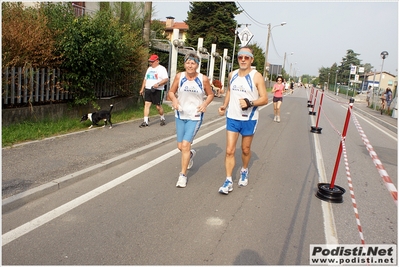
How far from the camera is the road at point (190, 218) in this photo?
3.13m

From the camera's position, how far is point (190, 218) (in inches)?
153

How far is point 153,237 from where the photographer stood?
11.2ft

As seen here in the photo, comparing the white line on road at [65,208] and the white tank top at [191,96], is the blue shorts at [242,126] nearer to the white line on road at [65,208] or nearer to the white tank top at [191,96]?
the white tank top at [191,96]

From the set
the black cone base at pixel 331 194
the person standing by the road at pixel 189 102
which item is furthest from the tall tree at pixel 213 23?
the black cone base at pixel 331 194

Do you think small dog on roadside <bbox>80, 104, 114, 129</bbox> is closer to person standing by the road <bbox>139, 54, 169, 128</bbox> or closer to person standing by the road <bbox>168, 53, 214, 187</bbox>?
person standing by the road <bbox>139, 54, 169, 128</bbox>

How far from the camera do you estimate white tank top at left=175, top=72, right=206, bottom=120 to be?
491 cm

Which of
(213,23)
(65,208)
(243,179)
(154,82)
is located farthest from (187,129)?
(213,23)

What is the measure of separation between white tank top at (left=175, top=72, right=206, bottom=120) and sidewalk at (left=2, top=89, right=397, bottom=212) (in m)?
1.75

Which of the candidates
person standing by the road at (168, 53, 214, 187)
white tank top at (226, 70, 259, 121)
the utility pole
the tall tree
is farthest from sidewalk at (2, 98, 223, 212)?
the tall tree

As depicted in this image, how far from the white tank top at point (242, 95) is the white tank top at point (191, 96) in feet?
1.60

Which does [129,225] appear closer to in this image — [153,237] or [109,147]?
[153,237]

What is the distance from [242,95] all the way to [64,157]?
3.30 meters

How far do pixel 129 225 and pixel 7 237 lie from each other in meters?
1.19

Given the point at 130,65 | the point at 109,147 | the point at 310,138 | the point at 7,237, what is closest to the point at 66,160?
the point at 109,147
